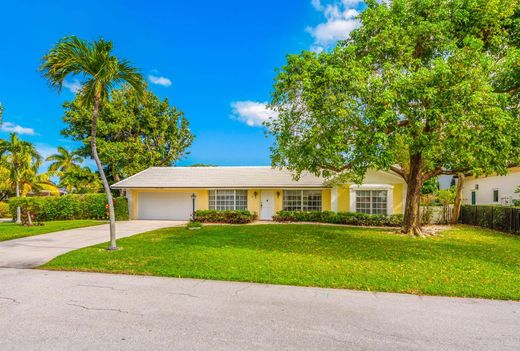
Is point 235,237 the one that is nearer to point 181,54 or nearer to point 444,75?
point 444,75

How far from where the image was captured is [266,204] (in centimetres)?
2131

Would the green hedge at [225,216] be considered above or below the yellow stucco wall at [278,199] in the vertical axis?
below

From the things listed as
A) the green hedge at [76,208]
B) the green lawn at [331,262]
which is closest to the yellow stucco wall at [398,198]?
the green lawn at [331,262]

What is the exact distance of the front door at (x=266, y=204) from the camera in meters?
21.2

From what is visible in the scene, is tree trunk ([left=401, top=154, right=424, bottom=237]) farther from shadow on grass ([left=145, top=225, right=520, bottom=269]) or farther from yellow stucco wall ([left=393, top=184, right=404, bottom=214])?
yellow stucco wall ([left=393, top=184, right=404, bottom=214])

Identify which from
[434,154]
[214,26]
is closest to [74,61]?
[214,26]

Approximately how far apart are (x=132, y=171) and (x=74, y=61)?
21.2 metres

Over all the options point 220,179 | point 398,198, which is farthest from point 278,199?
point 398,198

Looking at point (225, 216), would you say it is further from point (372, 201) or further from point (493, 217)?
point (493, 217)

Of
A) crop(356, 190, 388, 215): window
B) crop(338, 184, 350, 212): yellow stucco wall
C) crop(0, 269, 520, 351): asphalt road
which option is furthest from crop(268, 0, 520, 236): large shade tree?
crop(338, 184, 350, 212): yellow stucco wall

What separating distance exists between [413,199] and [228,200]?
38.7 ft

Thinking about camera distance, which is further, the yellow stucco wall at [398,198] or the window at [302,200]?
the window at [302,200]

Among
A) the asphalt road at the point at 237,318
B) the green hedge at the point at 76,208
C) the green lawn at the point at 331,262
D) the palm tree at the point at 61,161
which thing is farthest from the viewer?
the palm tree at the point at 61,161

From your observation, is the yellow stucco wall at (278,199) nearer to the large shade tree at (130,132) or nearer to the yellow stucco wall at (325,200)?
the yellow stucco wall at (325,200)
